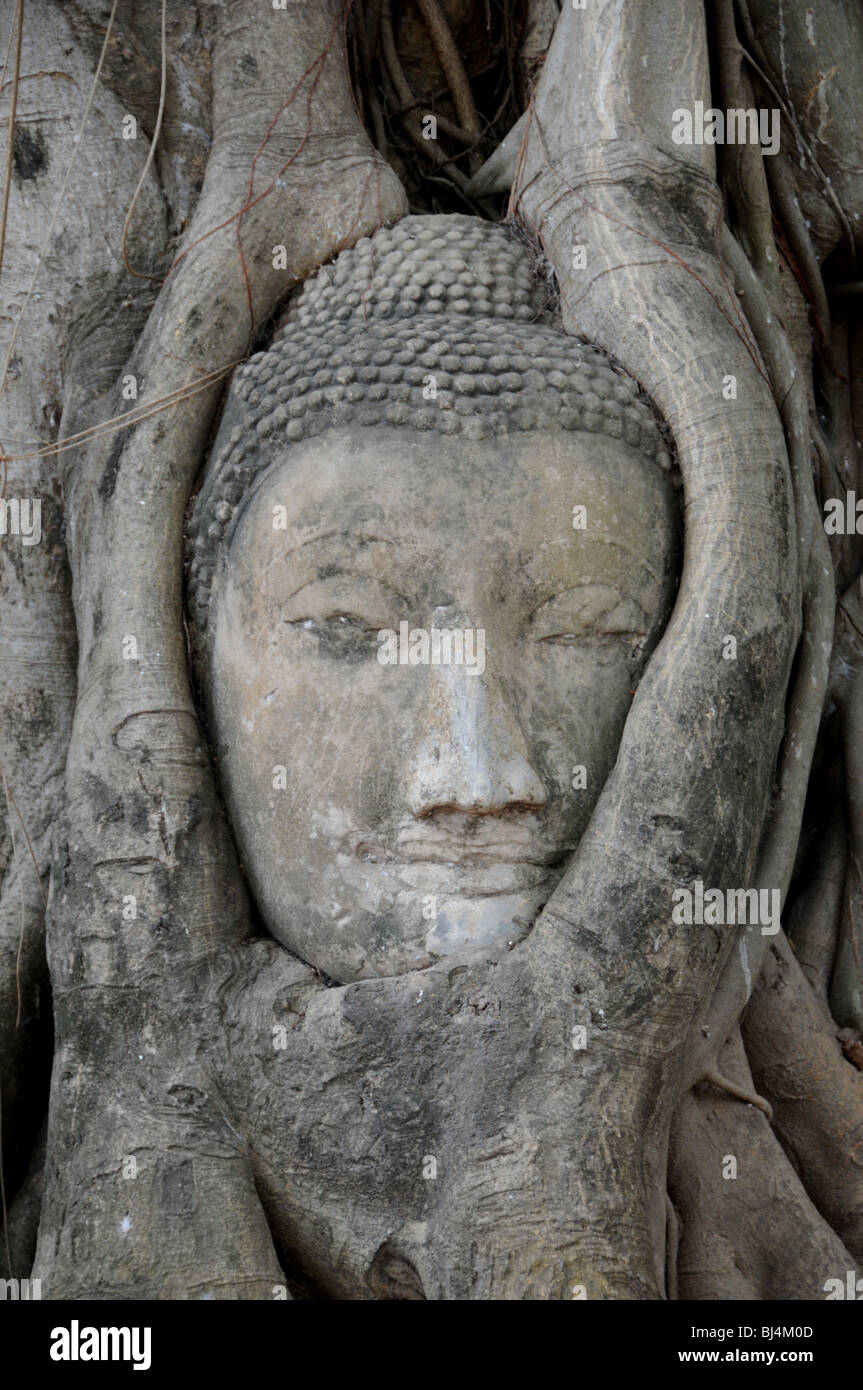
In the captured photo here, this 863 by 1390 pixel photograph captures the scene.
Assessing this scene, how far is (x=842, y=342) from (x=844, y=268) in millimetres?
173

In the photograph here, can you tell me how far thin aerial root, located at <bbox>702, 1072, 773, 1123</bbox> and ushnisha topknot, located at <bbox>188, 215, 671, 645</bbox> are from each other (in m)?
1.13

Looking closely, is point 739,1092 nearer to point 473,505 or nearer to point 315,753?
point 315,753

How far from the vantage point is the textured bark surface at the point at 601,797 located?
2518 millimetres

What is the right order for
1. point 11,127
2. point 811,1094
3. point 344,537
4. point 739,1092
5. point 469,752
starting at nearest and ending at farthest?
point 469,752 < point 344,537 < point 739,1092 < point 811,1094 < point 11,127

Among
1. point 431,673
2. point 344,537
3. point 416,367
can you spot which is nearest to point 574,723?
point 431,673

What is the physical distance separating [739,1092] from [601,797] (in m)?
0.66

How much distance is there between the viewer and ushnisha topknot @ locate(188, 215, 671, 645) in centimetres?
274

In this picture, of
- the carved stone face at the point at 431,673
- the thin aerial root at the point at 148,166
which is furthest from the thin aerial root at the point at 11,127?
the carved stone face at the point at 431,673

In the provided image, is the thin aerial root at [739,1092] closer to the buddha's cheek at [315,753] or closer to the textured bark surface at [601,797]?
the textured bark surface at [601,797]

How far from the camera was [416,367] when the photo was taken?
2746 mm

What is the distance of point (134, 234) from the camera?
10.7ft

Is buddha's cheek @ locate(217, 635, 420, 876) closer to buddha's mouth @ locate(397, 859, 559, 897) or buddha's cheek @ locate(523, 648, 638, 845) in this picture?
buddha's mouth @ locate(397, 859, 559, 897)

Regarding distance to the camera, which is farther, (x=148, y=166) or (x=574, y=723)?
(x=148, y=166)

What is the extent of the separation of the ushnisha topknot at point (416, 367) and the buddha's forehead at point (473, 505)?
44 mm
